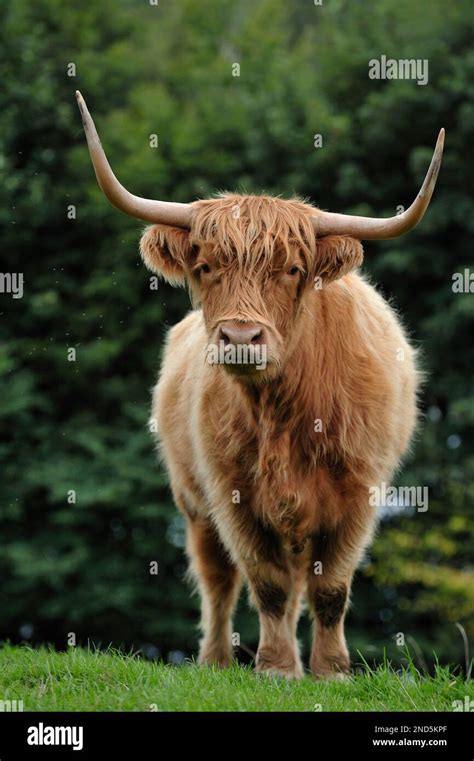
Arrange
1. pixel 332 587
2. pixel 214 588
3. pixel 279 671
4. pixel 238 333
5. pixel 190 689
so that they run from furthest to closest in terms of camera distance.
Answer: pixel 214 588 < pixel 332 587 < pixel 279 671 < pixel 238 333 < pixel 190 689

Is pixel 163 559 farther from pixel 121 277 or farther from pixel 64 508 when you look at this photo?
pixel 121 277

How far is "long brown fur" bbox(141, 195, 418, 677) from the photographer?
5.05 meters

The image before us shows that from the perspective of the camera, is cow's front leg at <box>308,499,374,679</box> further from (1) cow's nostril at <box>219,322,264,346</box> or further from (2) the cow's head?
(1) cow's nostril at <box>219,322,264,346</box>

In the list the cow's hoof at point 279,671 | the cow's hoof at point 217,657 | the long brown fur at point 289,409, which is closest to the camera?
the long brown fur at point 289,409

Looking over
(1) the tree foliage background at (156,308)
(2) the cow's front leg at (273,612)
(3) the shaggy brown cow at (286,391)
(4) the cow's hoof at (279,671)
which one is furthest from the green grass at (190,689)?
(1) the tree foliage background at (156,308)

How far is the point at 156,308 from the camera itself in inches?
593

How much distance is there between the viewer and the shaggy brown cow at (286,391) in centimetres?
500

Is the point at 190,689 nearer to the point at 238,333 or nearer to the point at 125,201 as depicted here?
the point at 238,333

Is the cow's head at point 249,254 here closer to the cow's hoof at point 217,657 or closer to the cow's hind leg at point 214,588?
the cow's hind leg at point 214,588

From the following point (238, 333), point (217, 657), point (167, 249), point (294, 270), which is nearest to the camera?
point (238, 333)

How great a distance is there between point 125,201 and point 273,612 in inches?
82.3

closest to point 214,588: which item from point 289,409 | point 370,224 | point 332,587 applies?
point 332,587

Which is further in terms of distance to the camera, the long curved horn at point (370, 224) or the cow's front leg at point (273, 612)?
the cow's front leg at point (273, 612)

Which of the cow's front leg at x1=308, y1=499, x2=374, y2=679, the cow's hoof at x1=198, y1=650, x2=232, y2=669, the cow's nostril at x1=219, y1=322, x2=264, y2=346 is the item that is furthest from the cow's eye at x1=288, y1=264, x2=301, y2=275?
the cow's hoof at x1=198, y1=650, x2=232, y2=669
